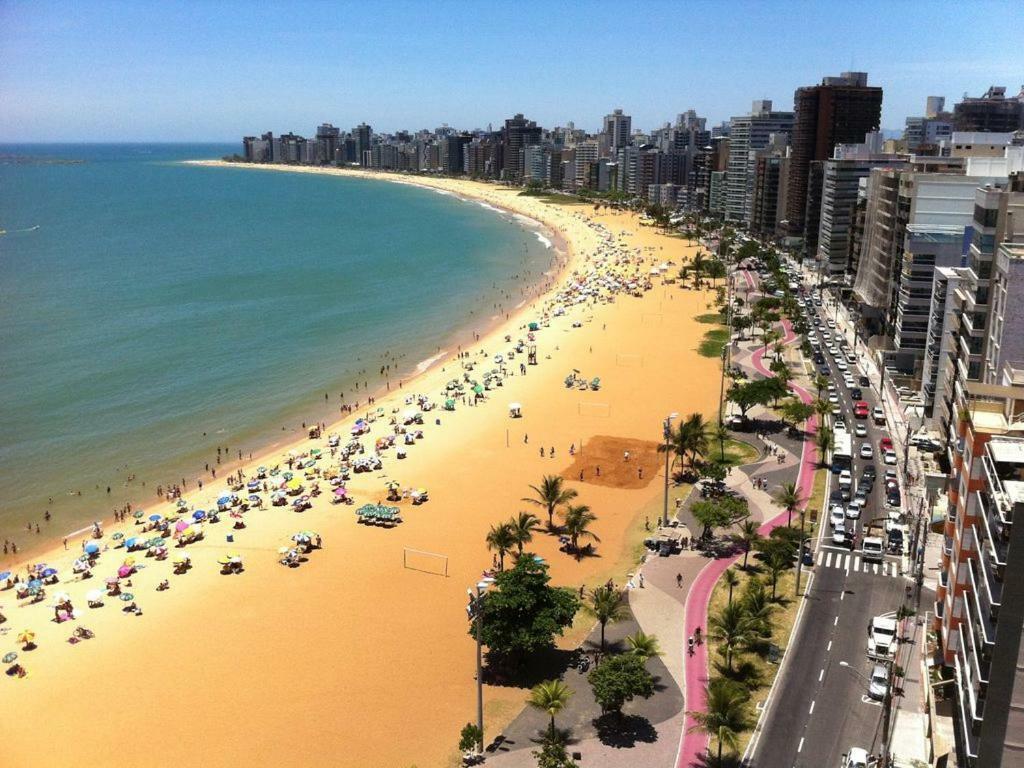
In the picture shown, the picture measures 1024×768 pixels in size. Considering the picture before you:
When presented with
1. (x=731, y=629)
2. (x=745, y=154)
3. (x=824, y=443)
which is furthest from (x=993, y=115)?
(x=731, y=629)

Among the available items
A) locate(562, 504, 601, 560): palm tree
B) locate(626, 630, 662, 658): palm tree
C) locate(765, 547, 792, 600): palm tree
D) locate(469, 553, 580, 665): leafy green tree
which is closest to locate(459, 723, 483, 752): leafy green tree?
locate(469, 553, 580, 665): leafy green tree

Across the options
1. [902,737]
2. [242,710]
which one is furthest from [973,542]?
[242,710]

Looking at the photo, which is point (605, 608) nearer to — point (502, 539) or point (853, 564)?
point (502, 539)

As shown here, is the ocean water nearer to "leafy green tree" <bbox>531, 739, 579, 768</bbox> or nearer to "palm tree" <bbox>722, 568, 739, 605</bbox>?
"leafy green tree" <bbox>531, 739, 579, 768</bbox>

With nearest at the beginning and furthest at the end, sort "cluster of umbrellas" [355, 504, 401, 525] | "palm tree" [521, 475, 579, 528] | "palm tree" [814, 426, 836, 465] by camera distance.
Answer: "palm tree" [521, 475, 579, 528] < "cluster of umbrellas" [355, 504, 401, 525] < "palm tree" [814, 426, 836, 465]

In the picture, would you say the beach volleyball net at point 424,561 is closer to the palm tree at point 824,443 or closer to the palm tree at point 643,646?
the palm tree at point 643,646

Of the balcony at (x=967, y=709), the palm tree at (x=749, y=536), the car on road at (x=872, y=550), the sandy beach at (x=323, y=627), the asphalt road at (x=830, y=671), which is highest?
the balcony at (x=967, y=709)

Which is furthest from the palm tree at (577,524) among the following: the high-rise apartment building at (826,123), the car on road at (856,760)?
the high-rise apartment building at (826,123)
